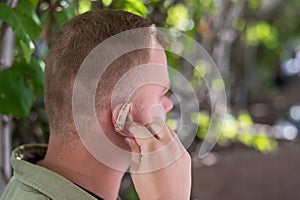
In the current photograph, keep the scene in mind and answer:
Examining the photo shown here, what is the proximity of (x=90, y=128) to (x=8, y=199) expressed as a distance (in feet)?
0.64

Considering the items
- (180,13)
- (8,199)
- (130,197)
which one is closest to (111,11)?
(8,199)

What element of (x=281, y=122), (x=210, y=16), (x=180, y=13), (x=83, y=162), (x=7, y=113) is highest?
(x=83, y=162)

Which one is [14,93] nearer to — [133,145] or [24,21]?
[24,21]

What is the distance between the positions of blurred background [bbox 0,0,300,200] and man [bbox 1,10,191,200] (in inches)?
12.0

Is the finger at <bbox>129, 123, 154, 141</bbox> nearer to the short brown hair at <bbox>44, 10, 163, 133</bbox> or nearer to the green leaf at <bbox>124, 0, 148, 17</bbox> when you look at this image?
the short brown hair at <bbox>44, 10, 163, 133</bbox>

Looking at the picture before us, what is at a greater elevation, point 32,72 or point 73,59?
point 73,59

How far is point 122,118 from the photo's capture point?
1.19 m

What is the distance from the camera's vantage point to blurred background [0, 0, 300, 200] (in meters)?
1.60

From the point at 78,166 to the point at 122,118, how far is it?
0.40 feet

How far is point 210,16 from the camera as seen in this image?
11.9 ft

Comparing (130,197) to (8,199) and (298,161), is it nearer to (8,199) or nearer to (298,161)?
(8,199)

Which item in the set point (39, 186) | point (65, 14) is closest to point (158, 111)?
point (39, 186)

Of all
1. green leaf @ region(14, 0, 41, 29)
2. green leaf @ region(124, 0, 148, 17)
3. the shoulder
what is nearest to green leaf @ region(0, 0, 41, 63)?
green leaf @ region(14, 0, 41, 29)

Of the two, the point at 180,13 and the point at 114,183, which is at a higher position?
the point at 114,183
